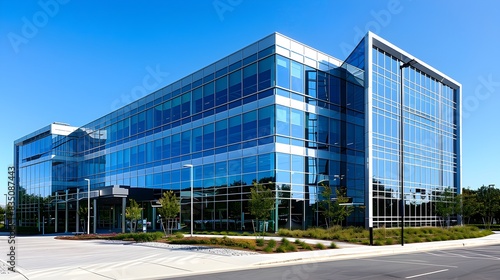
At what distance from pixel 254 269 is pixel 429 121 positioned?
36208 mm

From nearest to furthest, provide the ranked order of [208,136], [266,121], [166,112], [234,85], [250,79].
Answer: [266,121] → [250,79] → [234,85] → [208,136] → [166,112]

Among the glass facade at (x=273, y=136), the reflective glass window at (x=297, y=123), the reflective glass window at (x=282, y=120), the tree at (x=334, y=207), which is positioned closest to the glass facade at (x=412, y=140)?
the glass facade at (x=273, y=136)

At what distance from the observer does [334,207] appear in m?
32.0

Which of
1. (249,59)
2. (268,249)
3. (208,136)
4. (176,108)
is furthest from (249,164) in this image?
(268,249)

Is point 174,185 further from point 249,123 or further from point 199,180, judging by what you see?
point 249,123

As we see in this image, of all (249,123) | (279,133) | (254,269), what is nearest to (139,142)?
(249,123)

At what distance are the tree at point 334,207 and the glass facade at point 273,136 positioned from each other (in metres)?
1.14

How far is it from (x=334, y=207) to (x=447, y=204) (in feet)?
58.7

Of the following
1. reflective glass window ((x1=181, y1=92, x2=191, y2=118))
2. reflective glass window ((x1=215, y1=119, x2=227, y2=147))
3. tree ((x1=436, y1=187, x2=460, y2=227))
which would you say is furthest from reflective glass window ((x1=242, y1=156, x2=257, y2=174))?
tree ((x1=436, y1=187, x2=460, y2=227))

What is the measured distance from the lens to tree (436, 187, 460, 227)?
137 feet

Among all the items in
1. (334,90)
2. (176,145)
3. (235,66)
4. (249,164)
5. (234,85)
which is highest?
(235,66)

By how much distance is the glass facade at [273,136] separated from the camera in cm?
3331

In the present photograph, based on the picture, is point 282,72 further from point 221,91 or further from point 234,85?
point 221,91

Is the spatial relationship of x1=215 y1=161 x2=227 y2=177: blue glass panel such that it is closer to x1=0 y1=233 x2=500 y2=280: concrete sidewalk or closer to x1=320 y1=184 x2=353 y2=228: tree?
x1=320 y1=184 x2=353 y2=228: tree
